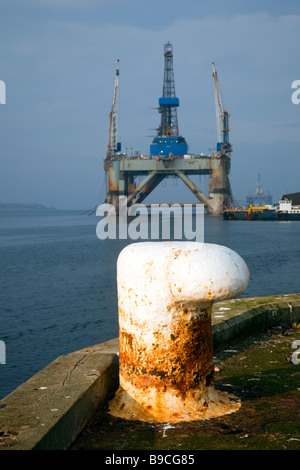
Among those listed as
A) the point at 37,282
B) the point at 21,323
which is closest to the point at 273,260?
the point at 37,282

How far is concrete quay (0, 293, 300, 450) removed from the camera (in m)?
2.69

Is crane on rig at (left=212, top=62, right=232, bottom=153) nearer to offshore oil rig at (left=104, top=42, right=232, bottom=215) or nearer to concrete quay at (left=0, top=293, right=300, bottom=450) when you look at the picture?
offshore oil rig at (left=104, top=42, right=232, bottom=215)

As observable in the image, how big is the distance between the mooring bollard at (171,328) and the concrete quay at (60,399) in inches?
11.6

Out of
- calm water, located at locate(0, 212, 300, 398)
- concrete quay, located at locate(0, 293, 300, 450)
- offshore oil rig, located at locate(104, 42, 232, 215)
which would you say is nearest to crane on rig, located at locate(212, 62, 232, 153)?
offshore oil rig, located at locate(104, 42, 232, 215)

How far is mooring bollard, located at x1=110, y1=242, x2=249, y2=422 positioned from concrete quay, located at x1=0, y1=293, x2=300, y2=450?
294 millimetres

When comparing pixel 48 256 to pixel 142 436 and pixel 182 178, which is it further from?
pixel 182 178

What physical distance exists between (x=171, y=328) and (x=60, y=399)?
2.75 feet

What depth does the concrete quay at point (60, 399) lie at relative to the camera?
2.69 m

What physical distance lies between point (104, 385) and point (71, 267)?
89.0 ft

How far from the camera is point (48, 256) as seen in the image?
37625 millimetres

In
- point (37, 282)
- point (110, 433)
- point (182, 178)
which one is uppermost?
point (182, 178)

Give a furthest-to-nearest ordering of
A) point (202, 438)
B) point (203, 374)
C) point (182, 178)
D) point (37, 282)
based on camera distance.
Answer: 1. point (182, 178)
2. point (37, 282)
3. point (203, 374)
4. point (202, 438)

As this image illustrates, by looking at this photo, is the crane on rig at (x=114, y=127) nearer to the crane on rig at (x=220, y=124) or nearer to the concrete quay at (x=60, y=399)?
the crane on rig at (x=220, y=124)

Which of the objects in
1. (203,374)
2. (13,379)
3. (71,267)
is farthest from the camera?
(71,267)
